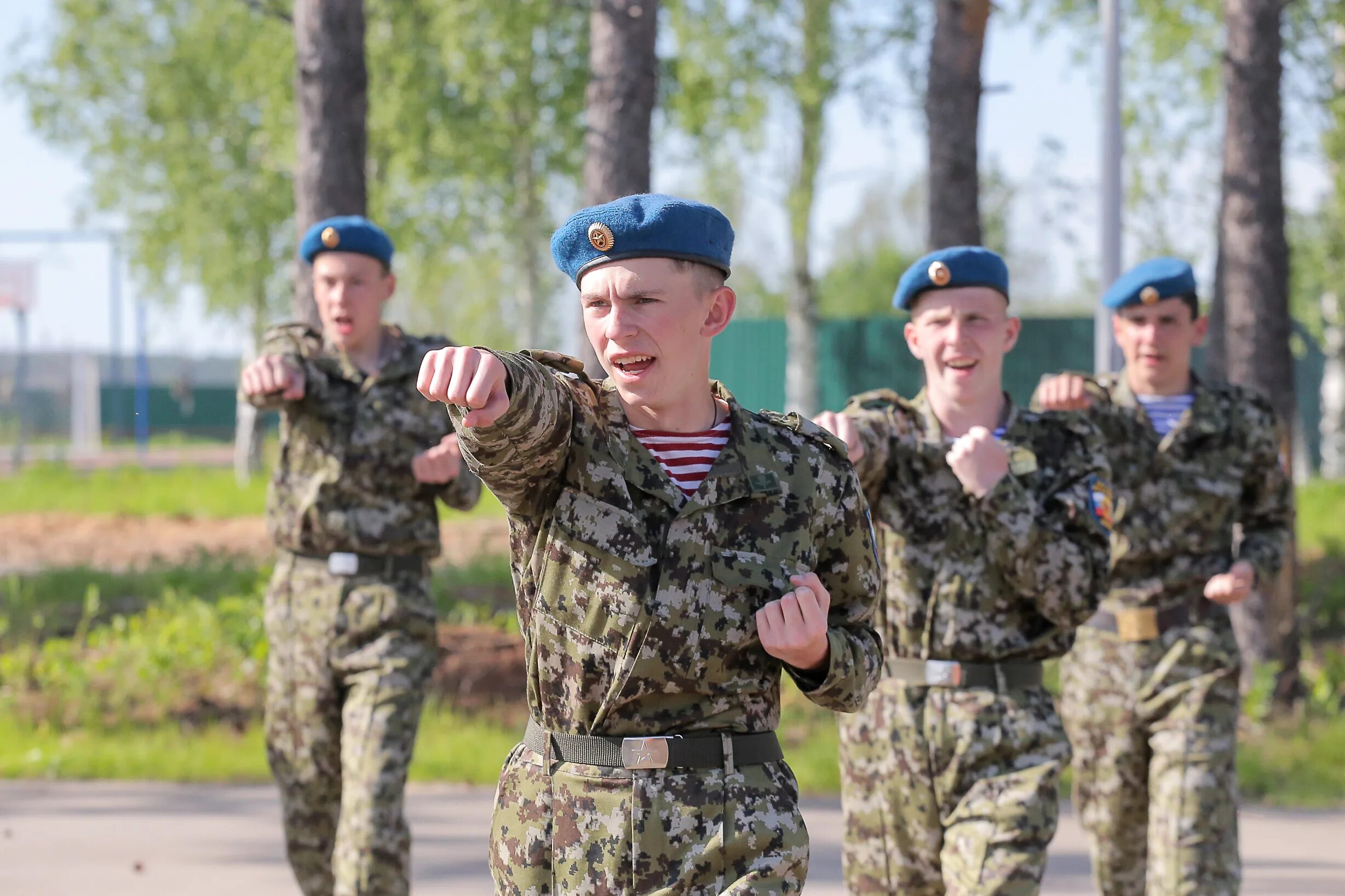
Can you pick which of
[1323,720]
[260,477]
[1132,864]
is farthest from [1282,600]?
[260,477]

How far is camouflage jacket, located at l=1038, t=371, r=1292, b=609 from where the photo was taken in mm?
5742

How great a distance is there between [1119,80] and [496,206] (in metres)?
18.3

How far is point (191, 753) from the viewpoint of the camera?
28.7ft

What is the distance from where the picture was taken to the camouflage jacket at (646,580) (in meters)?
3.09

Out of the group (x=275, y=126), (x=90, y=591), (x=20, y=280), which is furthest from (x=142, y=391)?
(x=90, y=591)

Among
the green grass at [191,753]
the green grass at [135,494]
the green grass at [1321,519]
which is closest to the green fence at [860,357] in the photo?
the green grass at [1321,519]

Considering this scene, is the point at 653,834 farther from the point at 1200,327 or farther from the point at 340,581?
the point at 1200,327

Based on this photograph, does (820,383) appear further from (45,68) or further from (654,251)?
(654,251)

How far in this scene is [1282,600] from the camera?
964 centimetres

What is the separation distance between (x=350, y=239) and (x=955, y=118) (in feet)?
18.0

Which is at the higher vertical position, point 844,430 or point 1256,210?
point 1256,210

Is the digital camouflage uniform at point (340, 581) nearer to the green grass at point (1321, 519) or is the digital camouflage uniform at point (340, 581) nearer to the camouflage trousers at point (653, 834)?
the camouflage trousers at point (653, 834)

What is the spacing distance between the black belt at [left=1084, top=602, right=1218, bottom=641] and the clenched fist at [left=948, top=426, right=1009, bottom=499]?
1.51 m

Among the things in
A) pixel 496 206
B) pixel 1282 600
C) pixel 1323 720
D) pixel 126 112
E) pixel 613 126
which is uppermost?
pixel 126 112
